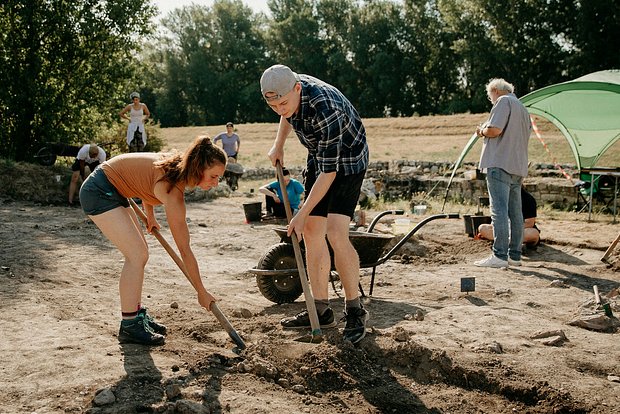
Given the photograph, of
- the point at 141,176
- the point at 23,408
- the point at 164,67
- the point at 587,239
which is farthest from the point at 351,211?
the point at 164,67

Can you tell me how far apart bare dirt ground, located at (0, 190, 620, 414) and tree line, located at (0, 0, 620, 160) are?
906 centimetres

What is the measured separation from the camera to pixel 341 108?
13.6ft

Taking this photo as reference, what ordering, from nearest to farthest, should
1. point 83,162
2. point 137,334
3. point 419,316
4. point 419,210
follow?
point 137,334 → point 419,316 → point 419,210 → point 83,162

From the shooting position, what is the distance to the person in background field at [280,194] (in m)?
9.02

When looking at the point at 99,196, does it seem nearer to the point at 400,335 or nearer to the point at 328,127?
the point at 328,127

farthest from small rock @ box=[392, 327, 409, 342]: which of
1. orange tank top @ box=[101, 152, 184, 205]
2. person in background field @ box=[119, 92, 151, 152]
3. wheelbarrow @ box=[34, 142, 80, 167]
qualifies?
wheelbarrow @ box=[34, 142, 80, 167]

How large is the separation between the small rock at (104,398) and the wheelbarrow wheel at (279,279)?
2.17m

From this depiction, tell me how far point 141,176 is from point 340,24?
53681 mm

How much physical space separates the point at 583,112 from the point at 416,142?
1338cm

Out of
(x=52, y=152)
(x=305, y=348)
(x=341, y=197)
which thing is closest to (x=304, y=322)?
(x=305, y=348)

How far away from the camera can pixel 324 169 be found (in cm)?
406

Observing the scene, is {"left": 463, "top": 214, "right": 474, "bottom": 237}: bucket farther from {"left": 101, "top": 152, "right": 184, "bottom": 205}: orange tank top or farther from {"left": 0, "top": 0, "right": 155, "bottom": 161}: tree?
{"left": 0, "top": 0, "right": 155, "bottom": 161}: tree

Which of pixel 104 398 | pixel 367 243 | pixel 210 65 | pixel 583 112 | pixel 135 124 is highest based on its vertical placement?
pixel 210 65

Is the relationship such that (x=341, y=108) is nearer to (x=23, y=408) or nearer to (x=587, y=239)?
(x=23, y=408)
